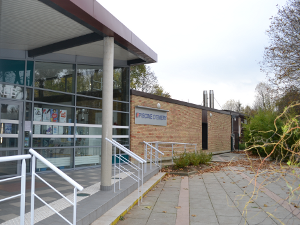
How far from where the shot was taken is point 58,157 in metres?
8.49

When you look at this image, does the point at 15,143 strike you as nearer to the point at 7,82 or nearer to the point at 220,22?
the point at 7,82

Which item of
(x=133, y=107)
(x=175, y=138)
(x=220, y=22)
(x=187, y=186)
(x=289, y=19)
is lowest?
(x=187, y=186)

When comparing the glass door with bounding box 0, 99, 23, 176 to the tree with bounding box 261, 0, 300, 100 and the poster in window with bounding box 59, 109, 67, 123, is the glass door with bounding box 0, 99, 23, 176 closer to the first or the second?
the poster in window with bounding box 59, 109, 67, 123

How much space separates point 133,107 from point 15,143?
489cm

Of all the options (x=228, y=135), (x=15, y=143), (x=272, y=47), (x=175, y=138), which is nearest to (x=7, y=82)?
(x=15, y=143)

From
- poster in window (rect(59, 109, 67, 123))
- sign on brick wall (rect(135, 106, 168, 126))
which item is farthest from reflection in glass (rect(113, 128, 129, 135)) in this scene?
poster in window (rect(59, 109, 67, 123))

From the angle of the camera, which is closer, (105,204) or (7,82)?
(105,204)

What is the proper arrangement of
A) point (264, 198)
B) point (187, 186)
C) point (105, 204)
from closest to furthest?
point (105, 204)
point (264, 198)
point (187, 186)

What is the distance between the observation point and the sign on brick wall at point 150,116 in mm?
11242

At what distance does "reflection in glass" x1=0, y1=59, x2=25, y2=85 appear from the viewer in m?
7.36

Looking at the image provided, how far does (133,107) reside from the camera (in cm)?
1102

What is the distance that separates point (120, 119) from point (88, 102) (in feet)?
5.28

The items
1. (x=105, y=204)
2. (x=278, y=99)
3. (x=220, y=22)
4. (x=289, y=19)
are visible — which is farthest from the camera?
(x=278, y=99)

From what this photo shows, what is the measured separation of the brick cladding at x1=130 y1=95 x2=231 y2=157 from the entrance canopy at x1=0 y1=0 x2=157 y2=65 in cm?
406
